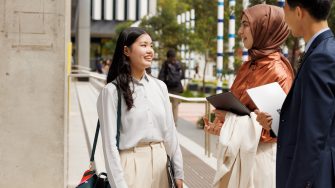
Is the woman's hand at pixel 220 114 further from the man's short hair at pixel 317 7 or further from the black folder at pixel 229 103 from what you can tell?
the man's short hair at pixel 317 7

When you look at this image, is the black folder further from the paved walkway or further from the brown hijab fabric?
the paved walkway

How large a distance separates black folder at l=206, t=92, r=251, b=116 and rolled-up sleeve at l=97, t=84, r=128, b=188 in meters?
0.57

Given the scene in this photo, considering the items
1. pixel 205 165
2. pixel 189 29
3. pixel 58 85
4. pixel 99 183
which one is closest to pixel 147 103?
pixel 99 183

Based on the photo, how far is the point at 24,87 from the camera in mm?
5453

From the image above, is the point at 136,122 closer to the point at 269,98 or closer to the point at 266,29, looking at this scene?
the point at 269,98

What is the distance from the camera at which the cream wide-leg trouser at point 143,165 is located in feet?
11.8

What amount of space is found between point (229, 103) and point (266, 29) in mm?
480

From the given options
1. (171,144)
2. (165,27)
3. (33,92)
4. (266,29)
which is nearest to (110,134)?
(171,144)

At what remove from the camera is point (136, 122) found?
11.9 feet

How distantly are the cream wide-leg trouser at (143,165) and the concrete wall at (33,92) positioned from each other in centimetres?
204

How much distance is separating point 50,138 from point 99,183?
6.78ft

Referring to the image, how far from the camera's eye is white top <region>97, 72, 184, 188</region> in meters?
3.51

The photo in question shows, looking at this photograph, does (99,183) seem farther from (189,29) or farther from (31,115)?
(189,29)

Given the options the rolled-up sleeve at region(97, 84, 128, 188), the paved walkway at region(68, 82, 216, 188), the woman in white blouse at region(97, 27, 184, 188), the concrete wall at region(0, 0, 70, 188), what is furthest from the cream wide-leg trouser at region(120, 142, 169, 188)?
the paved walkway at region(68, 82, 216, 188)
